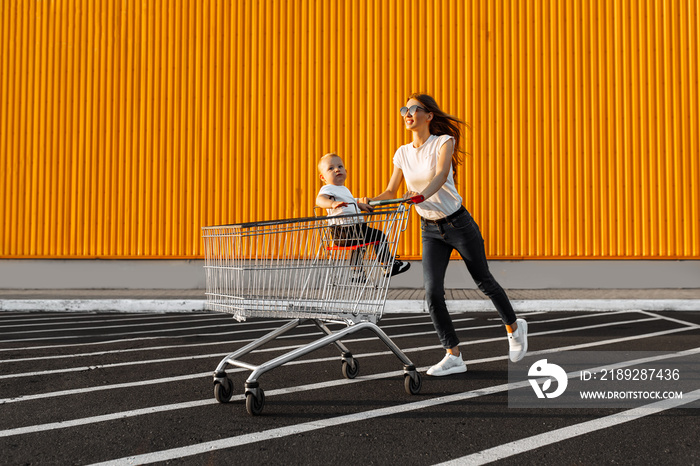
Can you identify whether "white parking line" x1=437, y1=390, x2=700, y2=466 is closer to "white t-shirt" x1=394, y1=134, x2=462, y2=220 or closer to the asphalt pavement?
the asphalt pavement

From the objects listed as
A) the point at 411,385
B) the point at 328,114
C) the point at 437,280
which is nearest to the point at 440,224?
the point at 437,280

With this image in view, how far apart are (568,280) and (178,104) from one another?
849 cm

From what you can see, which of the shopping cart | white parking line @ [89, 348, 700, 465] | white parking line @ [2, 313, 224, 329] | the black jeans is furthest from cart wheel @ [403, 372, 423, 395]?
white parking line @ [2, 313, 224, 329]

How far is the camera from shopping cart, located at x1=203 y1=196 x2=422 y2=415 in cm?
359

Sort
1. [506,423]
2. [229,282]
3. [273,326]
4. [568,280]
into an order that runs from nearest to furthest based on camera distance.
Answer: [506,423], [229,282], [273,326], [568,280]

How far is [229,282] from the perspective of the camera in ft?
12.5

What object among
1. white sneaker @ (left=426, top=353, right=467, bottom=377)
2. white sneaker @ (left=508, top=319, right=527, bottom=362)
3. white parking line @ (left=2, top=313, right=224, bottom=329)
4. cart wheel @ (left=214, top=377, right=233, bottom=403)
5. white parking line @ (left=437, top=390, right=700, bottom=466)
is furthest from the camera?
white parking line @ (left=2, top=313, right=224, bottom=329)

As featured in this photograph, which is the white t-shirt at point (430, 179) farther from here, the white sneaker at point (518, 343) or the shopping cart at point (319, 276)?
the white sneaker at point (518, 343)

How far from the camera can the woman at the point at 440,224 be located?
4078 millimetres

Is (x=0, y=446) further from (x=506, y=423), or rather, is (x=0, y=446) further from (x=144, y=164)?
(x=144, y=164)

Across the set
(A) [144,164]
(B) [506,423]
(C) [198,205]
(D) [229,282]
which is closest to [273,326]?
(D) [229,282]

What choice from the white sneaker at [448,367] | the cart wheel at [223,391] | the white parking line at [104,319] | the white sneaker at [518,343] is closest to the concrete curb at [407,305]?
the white parking line at [104,319]

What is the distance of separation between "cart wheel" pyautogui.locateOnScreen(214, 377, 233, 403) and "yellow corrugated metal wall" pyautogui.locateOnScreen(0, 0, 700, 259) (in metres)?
7.88

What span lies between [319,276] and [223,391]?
93 centimetres
